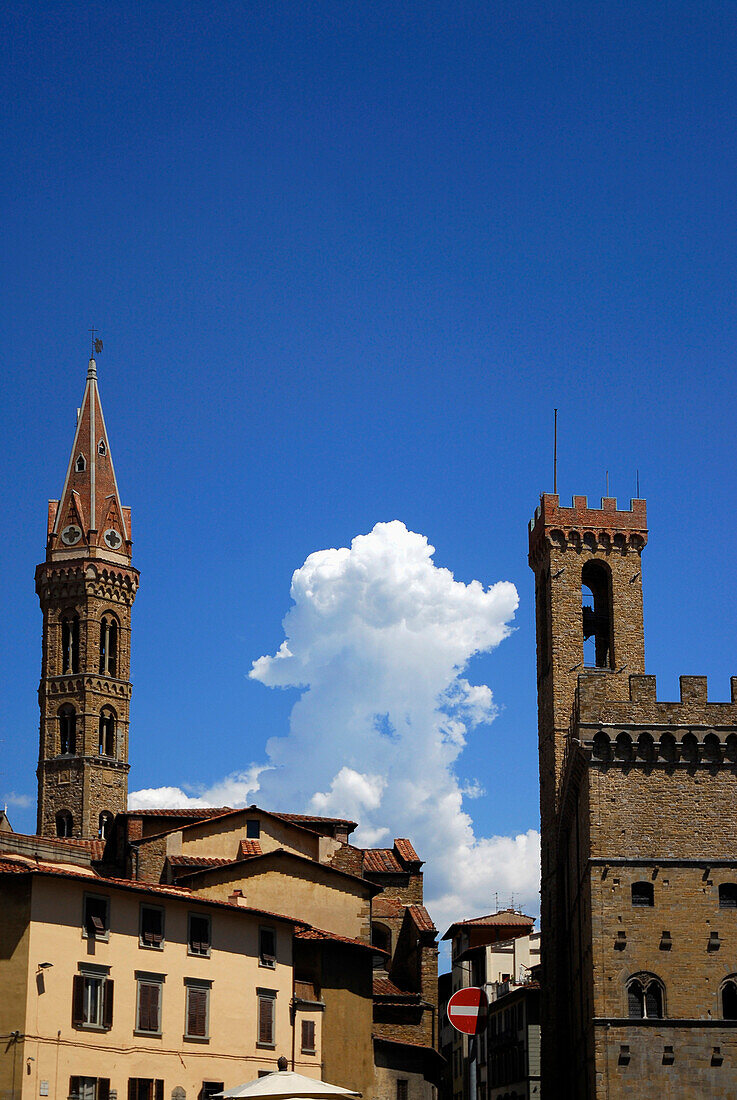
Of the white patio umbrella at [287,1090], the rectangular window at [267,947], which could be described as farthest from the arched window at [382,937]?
the white patio umbrella at [287,1090]

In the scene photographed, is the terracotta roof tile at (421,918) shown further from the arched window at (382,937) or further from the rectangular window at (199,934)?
the rectangular window at (199,934)

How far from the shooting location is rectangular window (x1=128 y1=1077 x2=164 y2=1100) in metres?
39.0

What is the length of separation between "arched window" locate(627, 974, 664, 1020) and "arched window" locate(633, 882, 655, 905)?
88.3 inches

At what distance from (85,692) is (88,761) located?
4745mm

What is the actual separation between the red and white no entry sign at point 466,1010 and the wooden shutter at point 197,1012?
23.3 meters

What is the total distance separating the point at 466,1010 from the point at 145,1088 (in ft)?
74.4

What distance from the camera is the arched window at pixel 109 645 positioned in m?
104

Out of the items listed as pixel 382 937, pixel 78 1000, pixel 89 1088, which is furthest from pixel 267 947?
pixel 382 937

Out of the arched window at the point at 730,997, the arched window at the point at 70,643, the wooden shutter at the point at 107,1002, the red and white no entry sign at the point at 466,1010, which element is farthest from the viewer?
the arched window at the point at 70,643

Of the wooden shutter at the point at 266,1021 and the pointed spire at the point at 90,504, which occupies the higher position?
the pointed spire at the point at 90,504

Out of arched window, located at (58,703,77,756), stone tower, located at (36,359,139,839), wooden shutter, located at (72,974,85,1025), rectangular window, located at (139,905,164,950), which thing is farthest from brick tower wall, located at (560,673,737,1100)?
arched window, located at (58,703,77,756)

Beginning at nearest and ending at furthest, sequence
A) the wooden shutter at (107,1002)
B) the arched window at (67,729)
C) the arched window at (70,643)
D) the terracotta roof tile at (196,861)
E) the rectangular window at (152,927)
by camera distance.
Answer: the wooden shutter at (107,1002), the rectangular window at (152,927), the terracotta roof tile at (196,861), the arched window at (67,729), the arched window at (70,643)

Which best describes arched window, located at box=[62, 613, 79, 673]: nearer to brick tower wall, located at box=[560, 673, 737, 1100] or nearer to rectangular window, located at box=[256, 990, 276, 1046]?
brick tower wall, located at box=[560, 673, 737, 1100]

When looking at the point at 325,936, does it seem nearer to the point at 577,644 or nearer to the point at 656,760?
the point at 656,760
